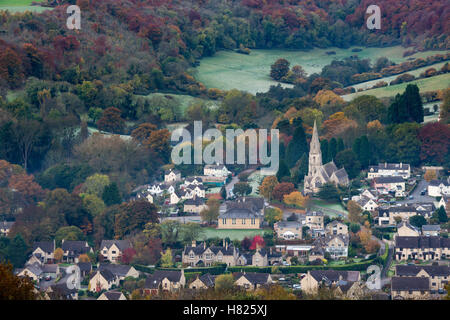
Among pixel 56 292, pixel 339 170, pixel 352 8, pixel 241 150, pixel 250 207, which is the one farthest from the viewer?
pixel 352 8

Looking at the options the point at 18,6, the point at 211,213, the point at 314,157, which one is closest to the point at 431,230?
the point at 211,213

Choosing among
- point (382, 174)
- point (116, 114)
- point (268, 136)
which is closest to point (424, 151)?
point (382, 174)

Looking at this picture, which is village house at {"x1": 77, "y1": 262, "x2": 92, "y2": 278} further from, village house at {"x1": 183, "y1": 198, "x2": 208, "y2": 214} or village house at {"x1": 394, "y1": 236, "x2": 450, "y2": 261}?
village house at {"x1": 394, "y1": 236, "x2": 450, "y2": 261}

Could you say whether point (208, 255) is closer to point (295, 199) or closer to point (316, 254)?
point (316, 254)

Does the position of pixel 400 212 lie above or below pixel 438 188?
below

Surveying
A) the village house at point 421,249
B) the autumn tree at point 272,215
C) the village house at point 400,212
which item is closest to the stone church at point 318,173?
the autumn tree at point 272,215

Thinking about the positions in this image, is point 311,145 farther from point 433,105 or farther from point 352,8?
point 352,8

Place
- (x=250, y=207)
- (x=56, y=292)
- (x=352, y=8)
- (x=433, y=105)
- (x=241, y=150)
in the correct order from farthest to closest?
(x=352, y=8) < (x=433, y=105) < (x=241, y=150) < (x=250, y=207) < (x=56, y=292)
